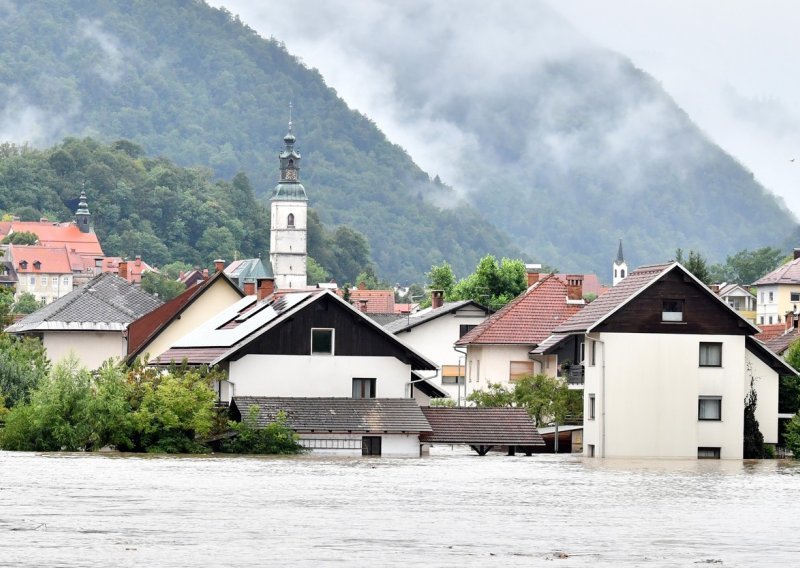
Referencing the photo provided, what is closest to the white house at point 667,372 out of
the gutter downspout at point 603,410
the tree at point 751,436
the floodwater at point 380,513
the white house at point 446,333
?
the gutter downspout at point 603,410

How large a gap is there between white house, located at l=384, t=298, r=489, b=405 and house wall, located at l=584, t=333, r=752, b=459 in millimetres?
30191

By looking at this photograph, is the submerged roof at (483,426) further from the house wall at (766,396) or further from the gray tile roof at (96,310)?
the gray tile roof at (96,310)

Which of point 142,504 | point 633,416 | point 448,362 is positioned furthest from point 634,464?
point 448,362

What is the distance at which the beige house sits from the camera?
190 meters

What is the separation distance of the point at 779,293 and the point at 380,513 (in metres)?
157

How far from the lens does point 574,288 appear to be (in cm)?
8944

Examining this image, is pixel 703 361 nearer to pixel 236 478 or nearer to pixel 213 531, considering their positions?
pixel 236 478

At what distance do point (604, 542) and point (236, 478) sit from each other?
662 inches

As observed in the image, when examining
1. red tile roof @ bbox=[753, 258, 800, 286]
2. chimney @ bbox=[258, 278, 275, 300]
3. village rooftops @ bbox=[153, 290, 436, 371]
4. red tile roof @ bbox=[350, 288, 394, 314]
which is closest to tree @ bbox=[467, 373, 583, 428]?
village rooftops @ bbox=[153, 290, 436, 371]

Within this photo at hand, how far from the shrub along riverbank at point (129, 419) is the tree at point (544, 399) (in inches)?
565

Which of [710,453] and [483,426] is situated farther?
[710,453]

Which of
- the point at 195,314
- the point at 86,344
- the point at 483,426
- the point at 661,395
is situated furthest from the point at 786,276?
the point at 483,426

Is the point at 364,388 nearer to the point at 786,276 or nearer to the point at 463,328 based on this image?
the point at 463,328

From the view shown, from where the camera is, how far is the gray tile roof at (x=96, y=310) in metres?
93.4
